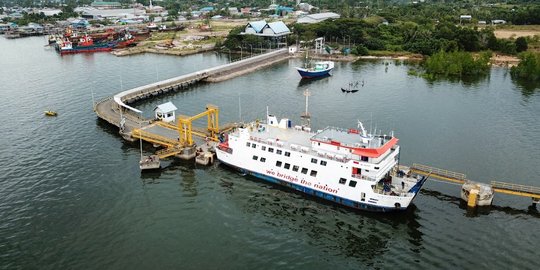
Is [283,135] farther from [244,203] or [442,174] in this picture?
[442,174]

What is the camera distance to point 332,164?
51.0 m

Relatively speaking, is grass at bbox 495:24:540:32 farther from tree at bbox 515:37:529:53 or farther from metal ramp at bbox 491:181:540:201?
metal ramp at bbox 491:181:540:201

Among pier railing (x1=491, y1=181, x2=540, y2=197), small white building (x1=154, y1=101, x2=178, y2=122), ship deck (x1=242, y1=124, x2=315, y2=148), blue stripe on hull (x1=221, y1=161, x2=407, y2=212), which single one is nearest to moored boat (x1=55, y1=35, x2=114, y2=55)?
small white building (x1=154, y1=101, x2=178, y2=122)

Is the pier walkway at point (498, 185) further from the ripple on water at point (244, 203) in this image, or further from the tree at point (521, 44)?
the tree at point (521, 44)

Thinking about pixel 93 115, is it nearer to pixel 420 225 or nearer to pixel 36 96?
pixel 36 96

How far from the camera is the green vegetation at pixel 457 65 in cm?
11794

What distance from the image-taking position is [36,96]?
9825 cm

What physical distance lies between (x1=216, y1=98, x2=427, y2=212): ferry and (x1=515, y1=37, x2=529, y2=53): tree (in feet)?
372

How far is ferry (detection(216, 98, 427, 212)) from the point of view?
161ft

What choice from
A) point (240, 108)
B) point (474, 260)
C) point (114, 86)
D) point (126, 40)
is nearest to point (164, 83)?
point (114, 86)

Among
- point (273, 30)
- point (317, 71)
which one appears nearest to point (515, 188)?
point (317, 71)

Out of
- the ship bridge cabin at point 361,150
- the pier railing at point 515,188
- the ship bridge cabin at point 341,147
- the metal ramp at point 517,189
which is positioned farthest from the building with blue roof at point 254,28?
the metal ramp at point 517,189

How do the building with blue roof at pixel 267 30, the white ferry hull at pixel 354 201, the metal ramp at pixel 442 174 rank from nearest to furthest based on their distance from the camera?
the white ferry hull at pixel 354 201, the metal ramp at pixel 442 174, the building with blue roof at pixel 267 30

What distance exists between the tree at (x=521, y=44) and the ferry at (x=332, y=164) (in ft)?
372
